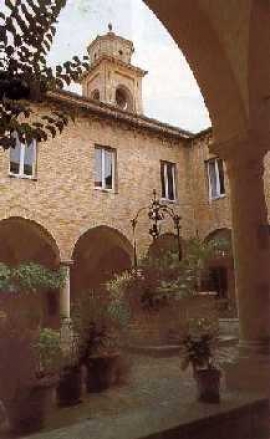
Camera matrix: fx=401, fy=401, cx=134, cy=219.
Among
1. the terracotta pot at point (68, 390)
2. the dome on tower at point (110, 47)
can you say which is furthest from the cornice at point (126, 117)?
the dome on tower at point (110, 47)

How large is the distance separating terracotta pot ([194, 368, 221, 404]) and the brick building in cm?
696

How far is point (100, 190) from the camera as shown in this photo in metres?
11.8

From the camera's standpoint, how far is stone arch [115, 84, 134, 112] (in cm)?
2339

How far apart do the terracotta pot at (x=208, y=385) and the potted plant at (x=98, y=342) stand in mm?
1520

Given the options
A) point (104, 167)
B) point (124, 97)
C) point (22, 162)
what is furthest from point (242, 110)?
point (124, 97)

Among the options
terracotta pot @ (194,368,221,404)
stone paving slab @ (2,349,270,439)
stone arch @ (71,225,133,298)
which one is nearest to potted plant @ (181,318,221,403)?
terracotta pot @ (194,368,221,404)

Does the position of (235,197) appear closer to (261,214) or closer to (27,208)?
(261,214)

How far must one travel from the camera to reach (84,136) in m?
11.8

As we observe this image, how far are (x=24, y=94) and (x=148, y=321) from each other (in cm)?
662

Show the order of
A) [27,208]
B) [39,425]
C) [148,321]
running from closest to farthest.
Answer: [39,425] < [148,321] < [27,208]

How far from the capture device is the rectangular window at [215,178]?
524 inches

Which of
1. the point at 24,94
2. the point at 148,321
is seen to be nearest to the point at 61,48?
the point at 24,94

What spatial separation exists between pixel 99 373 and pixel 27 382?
1.52 m

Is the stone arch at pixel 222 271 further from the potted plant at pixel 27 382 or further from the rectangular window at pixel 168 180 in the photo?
the potted plant at pixel 27 382
